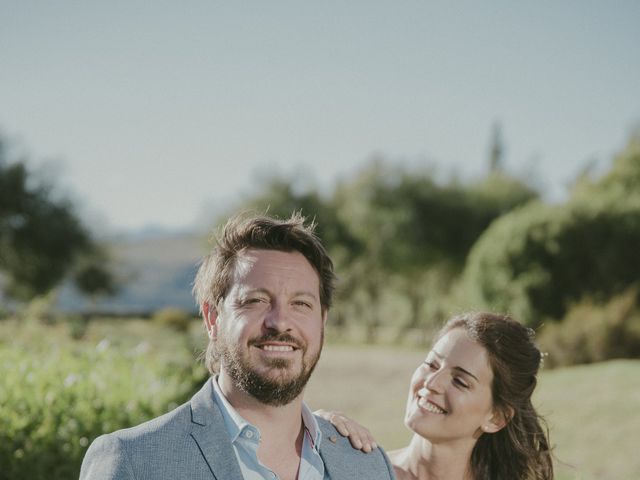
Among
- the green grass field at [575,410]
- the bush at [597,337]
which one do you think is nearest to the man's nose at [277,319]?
the green grass field at [575,410]

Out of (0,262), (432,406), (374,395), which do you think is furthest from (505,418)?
(0,262)

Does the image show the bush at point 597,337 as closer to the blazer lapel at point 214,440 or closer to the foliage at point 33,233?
the blazer lapel at point 214,440

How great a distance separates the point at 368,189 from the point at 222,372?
30713 millimetres

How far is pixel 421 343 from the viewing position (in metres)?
30.8

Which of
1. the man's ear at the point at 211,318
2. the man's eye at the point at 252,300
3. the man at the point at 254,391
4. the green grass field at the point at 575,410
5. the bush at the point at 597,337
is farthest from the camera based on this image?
the bush at the point at 597,337

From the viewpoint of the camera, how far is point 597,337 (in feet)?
51.4

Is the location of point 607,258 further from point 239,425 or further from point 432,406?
point 239,425

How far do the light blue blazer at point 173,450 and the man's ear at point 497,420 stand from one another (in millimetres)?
1402

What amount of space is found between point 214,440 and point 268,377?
295 millimetres

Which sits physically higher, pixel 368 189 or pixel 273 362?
pixel 273 362

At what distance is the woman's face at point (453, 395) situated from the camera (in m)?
3.70

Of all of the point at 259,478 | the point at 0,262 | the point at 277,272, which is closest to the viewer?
the point at 259,478

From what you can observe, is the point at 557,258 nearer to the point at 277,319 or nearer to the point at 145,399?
the point at 145,399

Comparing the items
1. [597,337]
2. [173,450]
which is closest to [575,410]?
[597,337]
